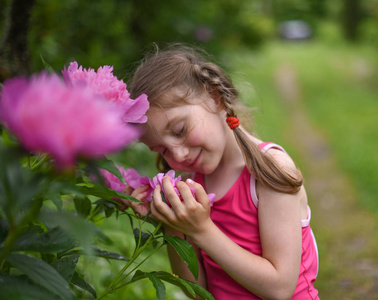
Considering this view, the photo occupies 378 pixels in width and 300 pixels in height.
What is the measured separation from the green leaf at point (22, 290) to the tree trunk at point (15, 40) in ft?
3.69

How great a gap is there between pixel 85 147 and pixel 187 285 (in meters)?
0.67

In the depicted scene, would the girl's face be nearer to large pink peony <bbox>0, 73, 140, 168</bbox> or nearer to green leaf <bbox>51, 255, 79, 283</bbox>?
green leaf <bbox>51, 255, 79, 283</bbox>

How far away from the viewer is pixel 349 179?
6016 mm

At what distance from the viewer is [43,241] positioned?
992mm

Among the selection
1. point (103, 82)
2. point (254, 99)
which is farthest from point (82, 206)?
point (254, 99)

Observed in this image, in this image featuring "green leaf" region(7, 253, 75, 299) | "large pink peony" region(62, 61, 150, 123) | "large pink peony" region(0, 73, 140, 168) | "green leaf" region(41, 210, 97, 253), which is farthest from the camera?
"large pink peony" region(62, 61, 150, 123)

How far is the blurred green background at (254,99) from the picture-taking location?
2.58 meters

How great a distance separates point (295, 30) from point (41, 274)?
3513 centimetres

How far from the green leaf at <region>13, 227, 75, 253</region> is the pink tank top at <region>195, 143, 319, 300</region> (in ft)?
2.63

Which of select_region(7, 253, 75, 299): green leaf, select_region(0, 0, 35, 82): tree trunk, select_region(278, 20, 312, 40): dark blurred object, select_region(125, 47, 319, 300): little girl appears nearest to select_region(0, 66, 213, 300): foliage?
select_region(7, 253, 75, 299): green leaf

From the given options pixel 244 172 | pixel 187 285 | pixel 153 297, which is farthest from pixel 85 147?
pixel 153 297

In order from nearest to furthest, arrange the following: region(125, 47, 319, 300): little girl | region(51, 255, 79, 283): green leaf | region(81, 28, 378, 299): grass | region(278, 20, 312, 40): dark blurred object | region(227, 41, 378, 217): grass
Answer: region(51, 255, 79, 283): green leaf
region(125, 47, 319, 300): little girl
region(81, 28, 378, 299): grass
region(227, 41, 378, 217): grass
region(278, 20, 312, 40): dark blurred object

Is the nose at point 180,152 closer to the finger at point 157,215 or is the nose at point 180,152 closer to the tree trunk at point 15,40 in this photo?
the finger at point 157,215

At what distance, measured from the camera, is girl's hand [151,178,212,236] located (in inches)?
53.4
